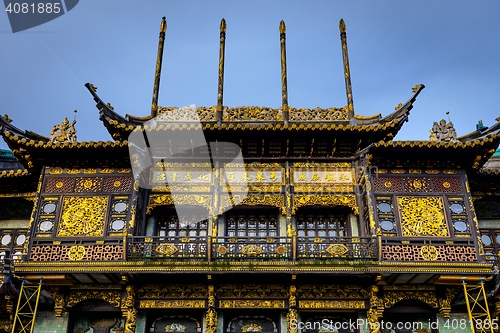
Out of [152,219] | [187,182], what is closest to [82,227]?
[152,219]

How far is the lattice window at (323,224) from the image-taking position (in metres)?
15.0

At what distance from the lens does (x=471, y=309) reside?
42.3 feet

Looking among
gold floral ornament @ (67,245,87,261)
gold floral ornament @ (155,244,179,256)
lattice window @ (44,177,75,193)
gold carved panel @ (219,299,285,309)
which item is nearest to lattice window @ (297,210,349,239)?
gold carved panel @ (219,299,285,309)

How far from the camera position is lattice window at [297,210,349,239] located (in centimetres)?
1496

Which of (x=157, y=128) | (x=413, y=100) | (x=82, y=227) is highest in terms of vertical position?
(x=413, y=100)

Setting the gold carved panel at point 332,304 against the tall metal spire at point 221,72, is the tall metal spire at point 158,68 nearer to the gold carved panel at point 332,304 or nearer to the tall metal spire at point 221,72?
the tall metal spire at point 221,72

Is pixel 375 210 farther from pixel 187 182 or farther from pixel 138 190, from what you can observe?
pixel 138 190

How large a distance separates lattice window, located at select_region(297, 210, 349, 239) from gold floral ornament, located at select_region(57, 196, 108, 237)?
552cm

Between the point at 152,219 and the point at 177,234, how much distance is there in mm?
851

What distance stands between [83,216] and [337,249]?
22.4ft

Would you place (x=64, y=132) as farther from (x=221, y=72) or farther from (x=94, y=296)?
(x=221, y=72)

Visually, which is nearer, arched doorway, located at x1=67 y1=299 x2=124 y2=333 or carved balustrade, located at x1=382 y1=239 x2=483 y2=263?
carved balustrade, located at x1=382 y1=239 x2=483 y2=263

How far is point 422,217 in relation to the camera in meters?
13.9

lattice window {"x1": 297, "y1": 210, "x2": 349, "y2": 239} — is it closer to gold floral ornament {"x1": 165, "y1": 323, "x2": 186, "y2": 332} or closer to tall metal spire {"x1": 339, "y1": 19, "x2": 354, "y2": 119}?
tall metal spire {"x1": 339, "y1": 19, "x2": 354, "y2": 119}
